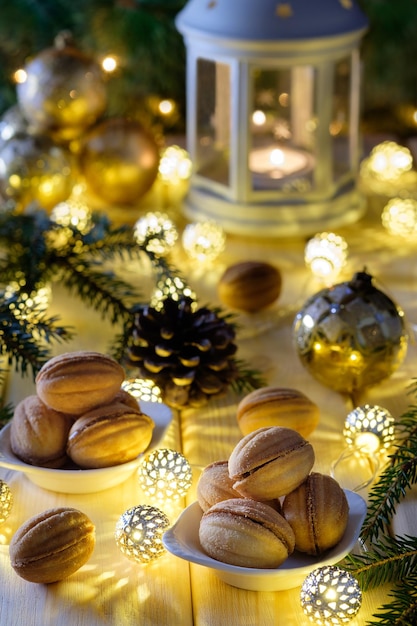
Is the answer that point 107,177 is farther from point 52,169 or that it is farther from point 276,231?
point 276,231

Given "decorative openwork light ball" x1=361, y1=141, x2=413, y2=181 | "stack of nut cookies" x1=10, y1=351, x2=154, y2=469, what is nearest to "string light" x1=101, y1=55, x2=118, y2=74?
"decorative openwork light ball" x1=361, y1=141, x2=413, y2=181

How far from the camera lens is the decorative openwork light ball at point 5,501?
0.65 m

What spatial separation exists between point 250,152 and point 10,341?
1.33 feet

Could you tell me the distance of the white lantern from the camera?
1.01 m

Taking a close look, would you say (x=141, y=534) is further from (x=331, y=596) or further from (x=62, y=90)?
(x=62, y=90)

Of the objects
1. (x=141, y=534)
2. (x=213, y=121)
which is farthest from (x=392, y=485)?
(x=213, y=121)

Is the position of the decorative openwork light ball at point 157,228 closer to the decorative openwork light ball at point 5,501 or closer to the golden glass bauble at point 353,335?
the golden glass bauble at point 353,335

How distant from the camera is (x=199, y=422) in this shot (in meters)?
0.79

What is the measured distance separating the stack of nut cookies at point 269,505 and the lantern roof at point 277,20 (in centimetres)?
53

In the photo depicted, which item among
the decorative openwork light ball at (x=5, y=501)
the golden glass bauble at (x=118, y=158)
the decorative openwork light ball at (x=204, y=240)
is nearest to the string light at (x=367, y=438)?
the decorative openwork light ball at (x=5, y=501)

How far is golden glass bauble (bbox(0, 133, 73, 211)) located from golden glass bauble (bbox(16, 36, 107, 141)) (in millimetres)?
28

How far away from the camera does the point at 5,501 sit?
65 cm

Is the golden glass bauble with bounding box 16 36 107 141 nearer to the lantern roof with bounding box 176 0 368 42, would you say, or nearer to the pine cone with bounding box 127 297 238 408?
the lantern roof with bounding box 176 0 368 42

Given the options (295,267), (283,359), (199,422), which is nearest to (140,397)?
(199,422)
